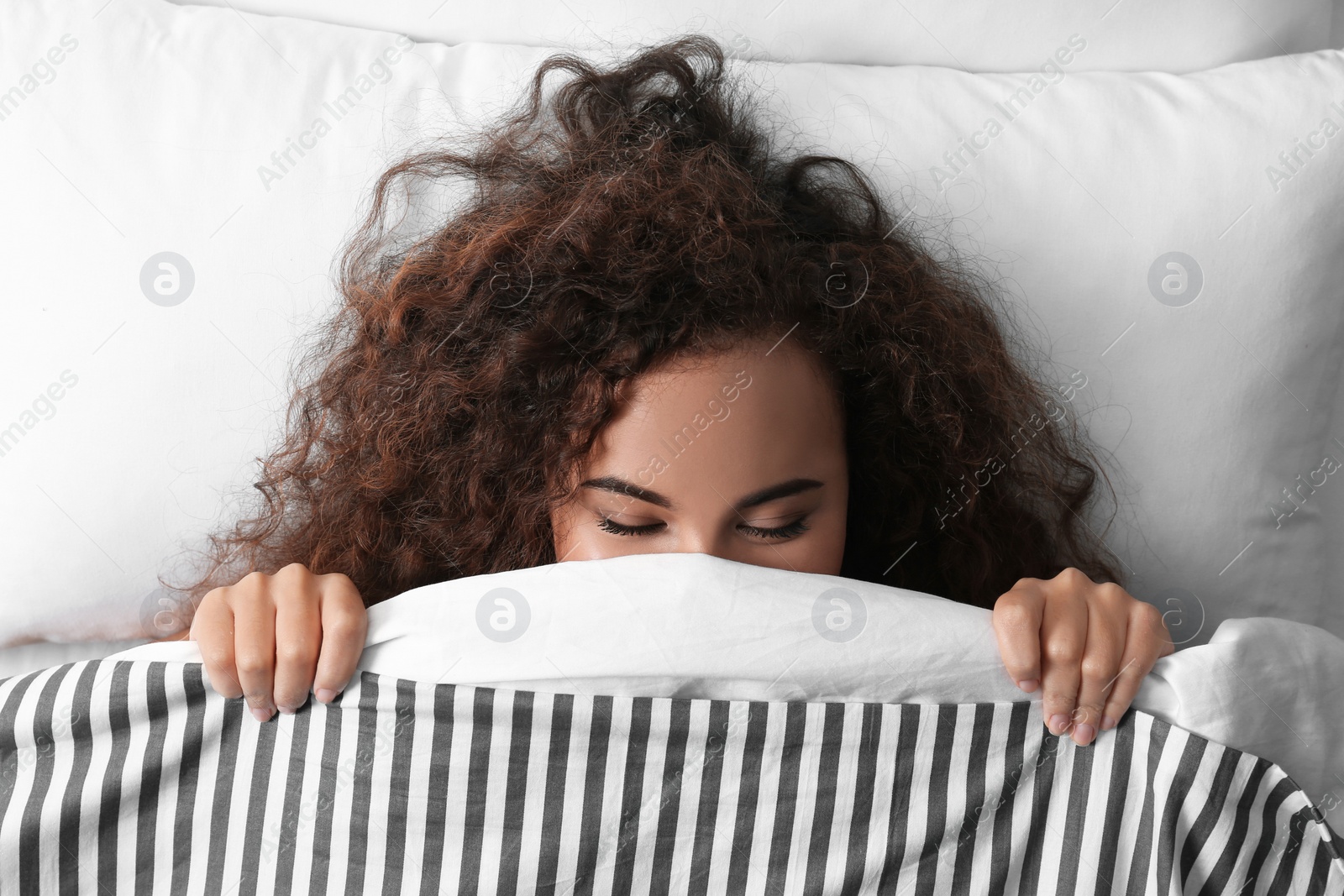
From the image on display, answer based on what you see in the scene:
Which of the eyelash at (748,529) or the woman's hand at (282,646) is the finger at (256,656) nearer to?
the woman's hand at (282,646)

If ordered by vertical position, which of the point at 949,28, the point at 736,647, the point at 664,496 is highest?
the point at 949,28

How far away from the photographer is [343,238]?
949 mm

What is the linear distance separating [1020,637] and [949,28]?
0.69 metres

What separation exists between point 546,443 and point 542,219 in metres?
0.21

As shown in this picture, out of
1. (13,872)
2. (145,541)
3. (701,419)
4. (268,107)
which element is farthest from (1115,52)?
(13,872)

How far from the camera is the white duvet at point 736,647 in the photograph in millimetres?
686

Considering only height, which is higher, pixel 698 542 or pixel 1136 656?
pixel 698 542

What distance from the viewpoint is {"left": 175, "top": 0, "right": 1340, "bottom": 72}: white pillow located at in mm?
1042

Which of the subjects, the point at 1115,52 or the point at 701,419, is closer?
the point at 701,419

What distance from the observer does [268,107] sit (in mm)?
950

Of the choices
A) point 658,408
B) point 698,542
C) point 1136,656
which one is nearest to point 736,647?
point 698,542

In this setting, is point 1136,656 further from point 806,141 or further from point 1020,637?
point 806,141

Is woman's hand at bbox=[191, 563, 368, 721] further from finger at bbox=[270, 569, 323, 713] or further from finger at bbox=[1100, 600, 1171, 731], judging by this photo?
finger at bbox=[1100, 600, 1171, 731]

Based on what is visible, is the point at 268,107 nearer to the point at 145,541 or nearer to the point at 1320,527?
the point at 145,541
